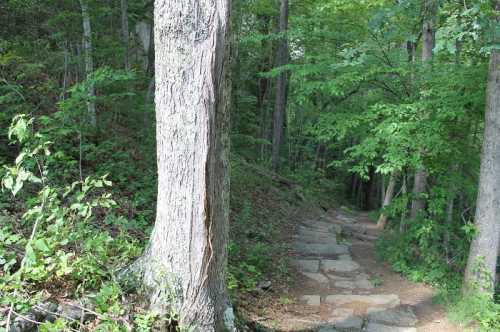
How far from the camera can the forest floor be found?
5047mm

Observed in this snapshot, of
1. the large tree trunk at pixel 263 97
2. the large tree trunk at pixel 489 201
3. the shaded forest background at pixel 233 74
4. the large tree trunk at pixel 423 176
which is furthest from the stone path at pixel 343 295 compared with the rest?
the large tree trunk at pixel 263 97

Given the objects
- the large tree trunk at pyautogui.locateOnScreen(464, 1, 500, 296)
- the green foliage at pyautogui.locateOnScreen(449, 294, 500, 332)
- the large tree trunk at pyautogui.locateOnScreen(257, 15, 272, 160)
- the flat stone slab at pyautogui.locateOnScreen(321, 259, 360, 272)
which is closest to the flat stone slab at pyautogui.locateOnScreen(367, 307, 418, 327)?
the green foliage at pyautogui.locateOnScreen(449, 294, 500, 332)

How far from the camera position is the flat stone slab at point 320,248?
8242 millimetres

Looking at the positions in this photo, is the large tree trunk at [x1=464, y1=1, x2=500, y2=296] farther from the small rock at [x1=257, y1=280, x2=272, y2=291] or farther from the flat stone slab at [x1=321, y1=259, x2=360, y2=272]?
the small rock at [x1=257, y1=280, x2=272, y2=291]

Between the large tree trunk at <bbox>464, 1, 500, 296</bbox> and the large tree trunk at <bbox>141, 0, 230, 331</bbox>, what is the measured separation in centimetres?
377

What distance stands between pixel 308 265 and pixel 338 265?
0.56m

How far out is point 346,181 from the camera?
26984 mm

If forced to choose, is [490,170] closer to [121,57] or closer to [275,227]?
A: [275,227]

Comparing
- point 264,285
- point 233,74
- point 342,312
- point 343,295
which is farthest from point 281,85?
point 342,312

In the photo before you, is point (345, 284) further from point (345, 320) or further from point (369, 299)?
point (345, 320)

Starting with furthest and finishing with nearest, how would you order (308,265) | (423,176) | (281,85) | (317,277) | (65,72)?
(281,85) → (423,176) → (308,265) → (65,72) → (317,277)

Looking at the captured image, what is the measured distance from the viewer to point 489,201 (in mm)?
5332

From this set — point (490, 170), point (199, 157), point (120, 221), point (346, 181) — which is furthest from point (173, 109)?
point (346, 181)

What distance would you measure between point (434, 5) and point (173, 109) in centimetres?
472
